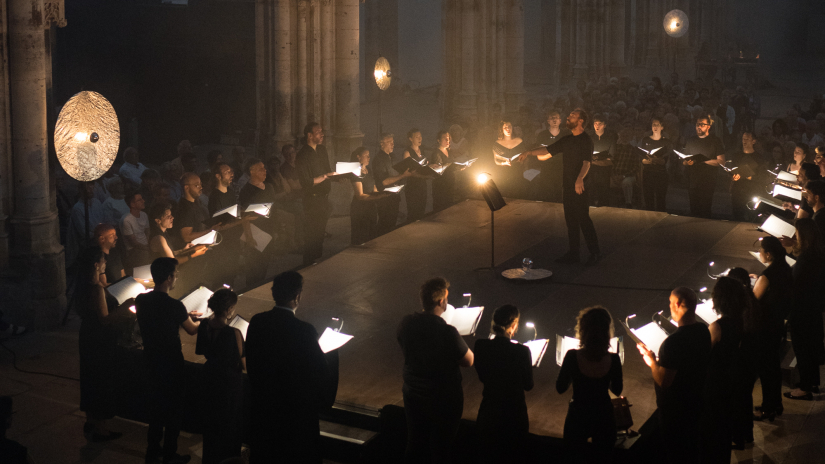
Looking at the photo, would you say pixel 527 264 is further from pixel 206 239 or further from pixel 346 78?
pixel 346 78

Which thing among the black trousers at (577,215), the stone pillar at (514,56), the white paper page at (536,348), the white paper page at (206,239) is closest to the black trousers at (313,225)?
the white paper page at (206,239)

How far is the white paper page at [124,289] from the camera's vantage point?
5453 millimetres

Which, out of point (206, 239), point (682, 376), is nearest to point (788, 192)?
point (682, 376)

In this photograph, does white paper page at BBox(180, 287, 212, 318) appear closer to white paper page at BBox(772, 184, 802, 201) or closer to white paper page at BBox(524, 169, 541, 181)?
white paper page at BBox(524, 169, 541, 181)

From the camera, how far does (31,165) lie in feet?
25.1

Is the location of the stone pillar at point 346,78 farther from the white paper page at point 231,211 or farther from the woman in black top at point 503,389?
the woman in black top at point 503,389

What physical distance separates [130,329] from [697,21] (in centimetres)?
3493

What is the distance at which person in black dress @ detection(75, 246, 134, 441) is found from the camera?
17.5 ft

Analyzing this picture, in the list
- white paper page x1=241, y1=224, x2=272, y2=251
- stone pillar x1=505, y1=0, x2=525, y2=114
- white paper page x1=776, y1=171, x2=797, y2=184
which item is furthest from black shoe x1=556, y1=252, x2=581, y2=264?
stone pillar x1=505, y1=0, x2=525, y2=114

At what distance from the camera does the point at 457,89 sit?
53.9ft

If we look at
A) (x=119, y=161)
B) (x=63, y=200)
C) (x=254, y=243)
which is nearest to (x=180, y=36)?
(x=119, y=161)

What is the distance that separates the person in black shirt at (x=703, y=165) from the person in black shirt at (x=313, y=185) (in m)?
4.00

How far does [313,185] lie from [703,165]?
442 centimetres

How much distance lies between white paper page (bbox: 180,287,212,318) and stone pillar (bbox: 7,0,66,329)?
2.71 meters
